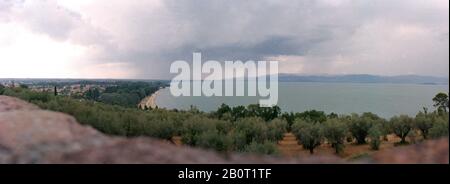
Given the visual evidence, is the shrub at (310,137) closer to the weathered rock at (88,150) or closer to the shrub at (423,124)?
the shrub at (423,124)

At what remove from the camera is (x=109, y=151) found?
6566 mm

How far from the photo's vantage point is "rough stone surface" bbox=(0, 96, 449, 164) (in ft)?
19.5

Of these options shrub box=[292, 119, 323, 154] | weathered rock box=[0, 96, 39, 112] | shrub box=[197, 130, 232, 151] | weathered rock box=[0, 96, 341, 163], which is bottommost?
shrub box=[292, 119, 323, 154]

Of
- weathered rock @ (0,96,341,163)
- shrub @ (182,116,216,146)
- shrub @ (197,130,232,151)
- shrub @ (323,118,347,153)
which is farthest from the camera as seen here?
shrub @ (323,118,347,153)

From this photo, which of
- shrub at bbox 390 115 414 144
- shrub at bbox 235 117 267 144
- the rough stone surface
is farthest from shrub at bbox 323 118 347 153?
the rough stone surface

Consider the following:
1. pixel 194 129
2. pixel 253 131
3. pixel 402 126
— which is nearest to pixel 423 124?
pixel 402 126

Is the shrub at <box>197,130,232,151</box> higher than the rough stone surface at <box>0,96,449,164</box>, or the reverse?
the rough stone surface at <box>0,96,449,164</box>

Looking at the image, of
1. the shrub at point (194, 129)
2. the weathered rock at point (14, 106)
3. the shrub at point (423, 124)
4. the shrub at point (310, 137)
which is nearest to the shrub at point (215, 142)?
the shrub at point (194, 129)

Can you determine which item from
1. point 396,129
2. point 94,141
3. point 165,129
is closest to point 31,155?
point 94,141

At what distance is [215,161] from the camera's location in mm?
6551

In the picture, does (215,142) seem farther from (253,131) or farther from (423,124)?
(423,124)

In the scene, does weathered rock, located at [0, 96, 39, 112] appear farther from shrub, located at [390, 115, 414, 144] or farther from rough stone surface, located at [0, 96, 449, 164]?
shrub, located at [390, 115, 414, 144]
